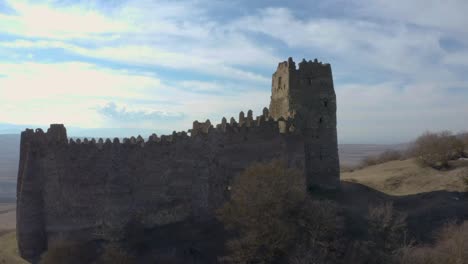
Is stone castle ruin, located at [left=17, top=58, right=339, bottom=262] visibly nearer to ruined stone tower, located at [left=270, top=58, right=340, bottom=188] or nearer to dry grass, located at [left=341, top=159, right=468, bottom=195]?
ruined stone tower, located at [left=270, top=58, right=340, bottom=188]

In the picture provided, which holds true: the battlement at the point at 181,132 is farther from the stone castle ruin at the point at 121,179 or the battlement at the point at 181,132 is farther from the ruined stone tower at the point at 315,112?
the ruined stone tower at the point at 315,112

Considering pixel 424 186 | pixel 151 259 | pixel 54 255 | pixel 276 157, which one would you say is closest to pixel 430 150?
pixel 424 186

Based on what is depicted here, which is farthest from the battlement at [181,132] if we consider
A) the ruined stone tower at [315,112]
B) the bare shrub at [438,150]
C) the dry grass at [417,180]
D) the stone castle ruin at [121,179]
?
the bare shrub at [438,150]

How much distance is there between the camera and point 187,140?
2902 cm

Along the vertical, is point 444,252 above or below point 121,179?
below

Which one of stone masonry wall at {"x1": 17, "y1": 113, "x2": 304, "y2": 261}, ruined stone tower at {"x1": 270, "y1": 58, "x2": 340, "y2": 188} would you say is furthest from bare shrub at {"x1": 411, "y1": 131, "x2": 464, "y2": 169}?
stone masonry wall at {"x1": 17, "y1": 113, "x2": 304, "y2": 261}

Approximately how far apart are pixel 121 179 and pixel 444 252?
1733 cm

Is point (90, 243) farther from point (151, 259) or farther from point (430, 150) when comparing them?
point (430, 150)

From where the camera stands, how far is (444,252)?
78.2ft

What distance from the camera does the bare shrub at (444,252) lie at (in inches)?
875

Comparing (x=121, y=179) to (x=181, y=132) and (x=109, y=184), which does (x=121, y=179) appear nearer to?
(x=109, y=184)

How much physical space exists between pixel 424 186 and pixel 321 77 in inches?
471

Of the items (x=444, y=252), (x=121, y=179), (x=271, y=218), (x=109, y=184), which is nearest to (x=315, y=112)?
(x=271, y=218)

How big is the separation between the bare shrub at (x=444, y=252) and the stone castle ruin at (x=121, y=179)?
10976 millimetres
